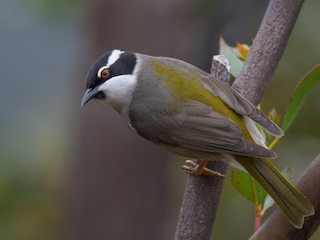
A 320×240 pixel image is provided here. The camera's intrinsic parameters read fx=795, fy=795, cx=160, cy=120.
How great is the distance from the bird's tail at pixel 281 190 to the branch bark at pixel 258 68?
163 millimetres

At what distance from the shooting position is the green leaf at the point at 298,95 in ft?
9.22

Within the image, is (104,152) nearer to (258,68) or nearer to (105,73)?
(105,73)

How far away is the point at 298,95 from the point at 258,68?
17 centimetres

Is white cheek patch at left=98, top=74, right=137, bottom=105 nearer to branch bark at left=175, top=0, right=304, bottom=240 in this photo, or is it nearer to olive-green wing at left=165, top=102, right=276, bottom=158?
olive-green wing at left=165, top=102, right=276, bottom=158

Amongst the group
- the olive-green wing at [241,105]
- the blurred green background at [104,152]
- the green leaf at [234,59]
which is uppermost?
the green leaf at [234,59]

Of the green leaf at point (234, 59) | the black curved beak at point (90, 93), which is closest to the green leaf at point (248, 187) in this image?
the green leaf at point (234, 59)

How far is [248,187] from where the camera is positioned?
2.84 m

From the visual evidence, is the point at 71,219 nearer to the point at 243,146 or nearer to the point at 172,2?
the point at 172,2

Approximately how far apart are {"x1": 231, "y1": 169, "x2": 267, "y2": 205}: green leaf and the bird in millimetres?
64

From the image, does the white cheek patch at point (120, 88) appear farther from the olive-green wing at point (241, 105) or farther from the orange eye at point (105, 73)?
the olive-green wing at point (241, 105)

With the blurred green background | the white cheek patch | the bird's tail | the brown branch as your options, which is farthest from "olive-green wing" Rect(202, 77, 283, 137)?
the blurred green background

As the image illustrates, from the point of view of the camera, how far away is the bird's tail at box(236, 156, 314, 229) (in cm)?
230

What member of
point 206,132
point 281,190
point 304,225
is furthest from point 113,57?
point 304,225

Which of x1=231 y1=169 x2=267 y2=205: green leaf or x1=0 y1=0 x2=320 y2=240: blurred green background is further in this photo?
x1=0 y1=0 x2=320 y2=240: blurred green background
